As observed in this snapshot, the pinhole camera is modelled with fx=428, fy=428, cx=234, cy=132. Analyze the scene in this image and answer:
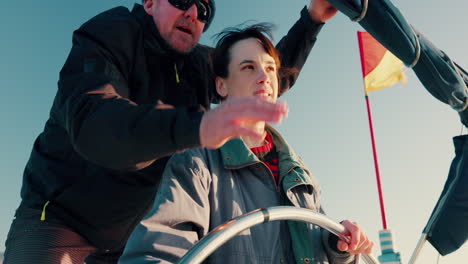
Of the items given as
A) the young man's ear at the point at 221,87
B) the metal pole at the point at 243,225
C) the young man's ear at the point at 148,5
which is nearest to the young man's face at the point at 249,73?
the young man's ear at the point at 221,87

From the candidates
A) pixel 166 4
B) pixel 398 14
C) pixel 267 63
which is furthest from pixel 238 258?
pixel 398 14

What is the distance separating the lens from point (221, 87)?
2.29m

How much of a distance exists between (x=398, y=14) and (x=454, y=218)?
1448 millimetres

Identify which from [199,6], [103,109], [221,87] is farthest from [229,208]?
[199,6]

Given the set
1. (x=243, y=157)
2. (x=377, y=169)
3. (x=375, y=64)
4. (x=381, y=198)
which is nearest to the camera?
(x=243, y=157)

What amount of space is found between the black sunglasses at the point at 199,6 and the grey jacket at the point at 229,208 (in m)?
0.77

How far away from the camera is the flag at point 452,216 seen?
295 cm

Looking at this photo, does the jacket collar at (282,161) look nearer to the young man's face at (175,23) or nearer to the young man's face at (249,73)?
the young man's face at (249,73)

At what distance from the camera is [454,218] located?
9.69ft

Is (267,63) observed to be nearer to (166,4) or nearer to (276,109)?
(166,4)

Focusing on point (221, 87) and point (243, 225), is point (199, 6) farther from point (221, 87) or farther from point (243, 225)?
point (243, 225)

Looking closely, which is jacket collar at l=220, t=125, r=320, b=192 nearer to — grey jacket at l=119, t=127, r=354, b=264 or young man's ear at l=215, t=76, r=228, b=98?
grey jacket at l=119, t=127, r=354, b=264

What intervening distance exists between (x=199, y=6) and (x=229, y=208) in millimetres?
1097

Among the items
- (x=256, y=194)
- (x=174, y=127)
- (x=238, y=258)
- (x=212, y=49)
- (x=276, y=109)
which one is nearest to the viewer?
(x=276, y=109)
